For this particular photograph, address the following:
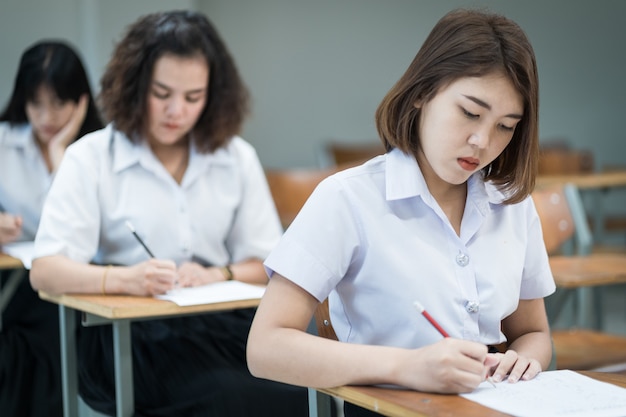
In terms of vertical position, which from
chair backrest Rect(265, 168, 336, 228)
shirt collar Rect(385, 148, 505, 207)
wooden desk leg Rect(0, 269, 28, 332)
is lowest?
wooden desk leg Rect(0, 269, 28, 332)

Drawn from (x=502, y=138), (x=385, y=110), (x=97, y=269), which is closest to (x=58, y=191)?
(x=97, y=269)

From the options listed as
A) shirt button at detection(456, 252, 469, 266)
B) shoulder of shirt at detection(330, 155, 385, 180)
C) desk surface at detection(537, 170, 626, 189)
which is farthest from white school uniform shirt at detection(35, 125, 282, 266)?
desk surface at detection(537, 170, 626, 189)

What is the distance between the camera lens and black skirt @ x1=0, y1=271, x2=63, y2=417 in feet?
8.91

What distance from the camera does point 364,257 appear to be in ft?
4.99

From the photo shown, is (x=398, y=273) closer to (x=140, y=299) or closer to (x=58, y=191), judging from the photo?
(x=140, y=299)

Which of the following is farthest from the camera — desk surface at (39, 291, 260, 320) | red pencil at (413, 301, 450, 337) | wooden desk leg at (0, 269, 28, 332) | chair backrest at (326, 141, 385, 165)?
chair backrest at (326, 141, 385, 165)

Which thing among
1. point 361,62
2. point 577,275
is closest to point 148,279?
point 577,275

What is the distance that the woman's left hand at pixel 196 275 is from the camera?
7.79ft

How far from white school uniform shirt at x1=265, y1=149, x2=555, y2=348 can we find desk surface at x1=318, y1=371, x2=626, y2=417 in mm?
197

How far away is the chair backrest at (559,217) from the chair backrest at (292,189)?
3.05 ft

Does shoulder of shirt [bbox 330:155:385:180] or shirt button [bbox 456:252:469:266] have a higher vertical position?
shoulder of shirt [bbox 330:155:385:180]

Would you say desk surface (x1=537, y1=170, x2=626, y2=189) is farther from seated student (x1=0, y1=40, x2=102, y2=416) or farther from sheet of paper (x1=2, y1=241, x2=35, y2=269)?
sheet of paper (x1=2, y1=241, x2=35, y2=269)

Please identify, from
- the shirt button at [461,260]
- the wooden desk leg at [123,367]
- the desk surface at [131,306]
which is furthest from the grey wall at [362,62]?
the shirt button at [461,260]

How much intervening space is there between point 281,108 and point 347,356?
5321 mm
